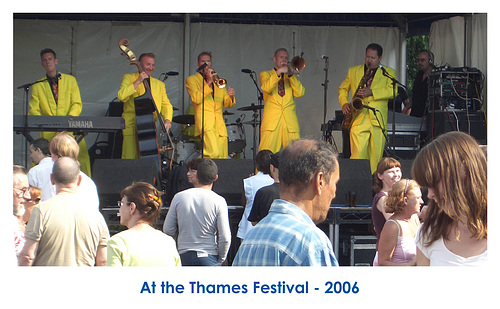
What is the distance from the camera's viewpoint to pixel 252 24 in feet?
34.3

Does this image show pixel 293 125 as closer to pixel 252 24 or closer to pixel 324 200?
pixel 252 24

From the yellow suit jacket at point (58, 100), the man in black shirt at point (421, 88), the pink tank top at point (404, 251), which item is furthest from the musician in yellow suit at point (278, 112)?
the pink tank top at point (404, 251)

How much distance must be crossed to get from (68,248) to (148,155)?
15.4ft

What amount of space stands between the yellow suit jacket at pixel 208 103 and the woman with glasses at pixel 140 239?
214 inches

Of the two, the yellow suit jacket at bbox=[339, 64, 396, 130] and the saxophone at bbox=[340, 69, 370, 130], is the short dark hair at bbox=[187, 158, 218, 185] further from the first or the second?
the yellow suit jacket at bbox=[339, 64, 396, 130]

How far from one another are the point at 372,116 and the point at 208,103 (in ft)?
7.48

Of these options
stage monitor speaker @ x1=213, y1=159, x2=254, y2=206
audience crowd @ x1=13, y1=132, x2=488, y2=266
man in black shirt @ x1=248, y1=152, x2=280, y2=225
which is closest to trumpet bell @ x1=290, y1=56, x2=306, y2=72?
stage monitor speaker @ x1=213, y1=159, x2=254, y2=206

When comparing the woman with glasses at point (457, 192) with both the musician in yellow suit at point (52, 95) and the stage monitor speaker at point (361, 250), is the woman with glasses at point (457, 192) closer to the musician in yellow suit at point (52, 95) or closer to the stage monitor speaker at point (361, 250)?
the stage monitor speaker at point (361, 250)

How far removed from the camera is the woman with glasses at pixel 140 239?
3.22 metres

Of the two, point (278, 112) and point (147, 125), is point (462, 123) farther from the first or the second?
point (147, 125)

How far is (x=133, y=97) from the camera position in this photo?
8828 millimetres

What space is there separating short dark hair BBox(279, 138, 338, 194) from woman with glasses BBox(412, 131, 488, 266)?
14.2 inches

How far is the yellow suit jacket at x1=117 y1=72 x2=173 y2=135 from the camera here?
27.6 feet
